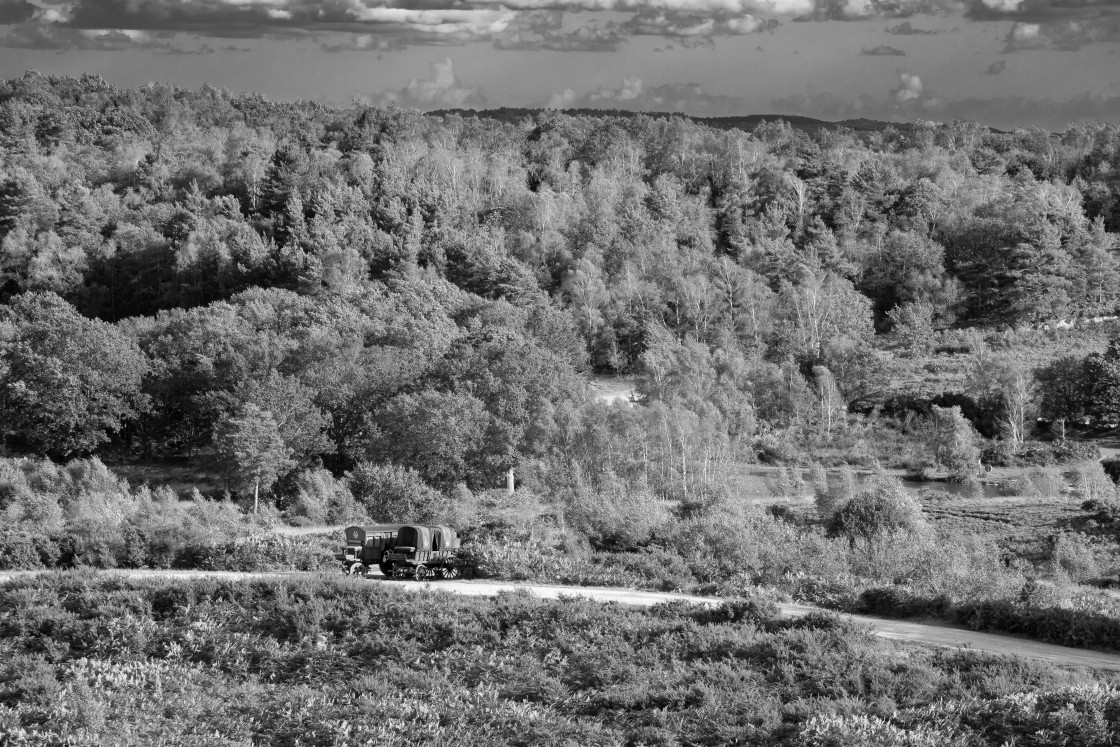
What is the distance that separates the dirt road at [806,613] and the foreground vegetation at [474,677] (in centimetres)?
77

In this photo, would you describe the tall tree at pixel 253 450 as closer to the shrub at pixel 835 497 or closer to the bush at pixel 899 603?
the shrub at pixel 835 497

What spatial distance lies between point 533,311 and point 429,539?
107 ft

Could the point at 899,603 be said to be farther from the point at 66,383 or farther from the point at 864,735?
the point at 66,383

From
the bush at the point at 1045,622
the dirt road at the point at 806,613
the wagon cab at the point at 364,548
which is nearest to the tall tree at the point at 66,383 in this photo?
the dirt road at the point at 806,613

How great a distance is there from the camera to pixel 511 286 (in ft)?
192

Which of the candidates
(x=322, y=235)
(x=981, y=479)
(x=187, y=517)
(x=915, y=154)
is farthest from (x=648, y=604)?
(x=915, y=154)

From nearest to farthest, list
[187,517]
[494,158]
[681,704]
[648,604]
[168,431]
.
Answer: [681,704] < [648,604] < [187,517] < [168,431] < [494,158]

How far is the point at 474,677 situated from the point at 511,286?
1810 inches

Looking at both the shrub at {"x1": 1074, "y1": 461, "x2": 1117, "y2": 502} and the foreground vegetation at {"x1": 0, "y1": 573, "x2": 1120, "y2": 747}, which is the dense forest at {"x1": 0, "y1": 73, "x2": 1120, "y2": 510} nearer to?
the shrub at {"x1": 1074, "y1": 461, "x2": 1117, "y2": 502}

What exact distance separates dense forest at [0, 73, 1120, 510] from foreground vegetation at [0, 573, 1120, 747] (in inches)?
547

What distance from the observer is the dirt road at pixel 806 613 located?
13.8 m

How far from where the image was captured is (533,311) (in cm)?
5150

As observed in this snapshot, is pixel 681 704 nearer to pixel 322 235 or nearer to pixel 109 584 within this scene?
pixel 109 584

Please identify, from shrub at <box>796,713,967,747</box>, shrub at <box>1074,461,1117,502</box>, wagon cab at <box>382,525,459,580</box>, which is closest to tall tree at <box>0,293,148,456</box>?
wagon cab at <box>382,525,459,580</box>
